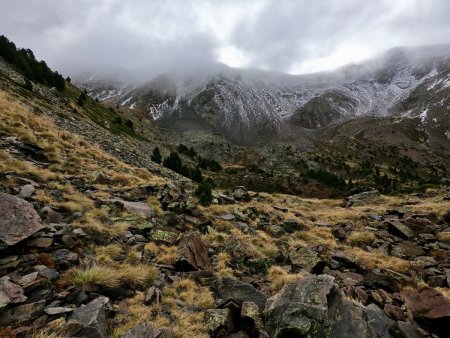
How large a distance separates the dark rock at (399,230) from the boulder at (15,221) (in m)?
20.6

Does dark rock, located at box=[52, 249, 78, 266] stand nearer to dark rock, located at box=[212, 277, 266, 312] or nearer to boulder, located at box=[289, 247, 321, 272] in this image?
dark rock, located at box=[212, 277, 266, 312]

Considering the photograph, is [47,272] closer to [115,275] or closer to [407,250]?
[115,275]

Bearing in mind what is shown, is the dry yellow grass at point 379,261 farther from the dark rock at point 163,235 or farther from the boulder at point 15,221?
the boulder at point 15,221

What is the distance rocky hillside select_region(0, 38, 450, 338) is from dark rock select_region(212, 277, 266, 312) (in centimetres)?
4

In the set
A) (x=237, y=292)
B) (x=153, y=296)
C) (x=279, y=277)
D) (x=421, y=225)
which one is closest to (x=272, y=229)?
(x=279, y=277)

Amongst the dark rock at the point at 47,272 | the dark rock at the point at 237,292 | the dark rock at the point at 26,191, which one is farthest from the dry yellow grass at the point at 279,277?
the dark rock at the point at 26,191

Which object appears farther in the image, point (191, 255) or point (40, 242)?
point (191, 255)

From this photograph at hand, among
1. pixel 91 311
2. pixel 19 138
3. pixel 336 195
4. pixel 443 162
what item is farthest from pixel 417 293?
pixel 443 162

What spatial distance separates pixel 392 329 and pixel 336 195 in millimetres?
58566

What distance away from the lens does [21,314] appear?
260 inches

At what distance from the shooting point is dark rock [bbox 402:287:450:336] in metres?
9.01

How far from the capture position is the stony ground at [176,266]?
25.0ft

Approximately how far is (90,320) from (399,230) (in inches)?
802

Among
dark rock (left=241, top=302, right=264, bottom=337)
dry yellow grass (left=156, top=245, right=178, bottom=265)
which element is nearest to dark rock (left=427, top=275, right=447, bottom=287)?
dark rock (left=241, top=302, right=264, bottom=337)
